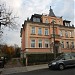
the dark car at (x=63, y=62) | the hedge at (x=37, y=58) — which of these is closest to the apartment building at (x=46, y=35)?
the hedge at (x=37, y=58)

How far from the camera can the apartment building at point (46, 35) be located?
3512 centimetres

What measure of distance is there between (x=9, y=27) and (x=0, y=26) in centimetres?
Answer: 124

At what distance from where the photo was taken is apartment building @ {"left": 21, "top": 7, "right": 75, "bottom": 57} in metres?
35.1

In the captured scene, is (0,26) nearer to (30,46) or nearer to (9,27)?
(9,27)

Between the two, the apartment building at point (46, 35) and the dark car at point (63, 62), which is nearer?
the dark car at point (63, 62)

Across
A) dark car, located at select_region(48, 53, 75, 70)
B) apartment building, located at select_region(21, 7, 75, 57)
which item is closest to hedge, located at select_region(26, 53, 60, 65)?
dark car, located at select_region(48, 53, 75, 70)

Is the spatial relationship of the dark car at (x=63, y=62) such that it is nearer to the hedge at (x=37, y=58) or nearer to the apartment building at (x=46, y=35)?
the hedge at (x=37, y=58)

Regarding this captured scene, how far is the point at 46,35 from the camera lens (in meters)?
37.1

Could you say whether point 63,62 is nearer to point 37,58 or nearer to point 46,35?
point 37,58

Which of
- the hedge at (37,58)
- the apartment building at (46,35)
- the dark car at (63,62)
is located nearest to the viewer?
the dark car at (63,62)

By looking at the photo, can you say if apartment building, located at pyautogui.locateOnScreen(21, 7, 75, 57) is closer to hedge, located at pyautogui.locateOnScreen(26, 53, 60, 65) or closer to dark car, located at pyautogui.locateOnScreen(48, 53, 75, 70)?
hedge, located at pyautogui.locateOnScreen(26, 53, 60, 65)

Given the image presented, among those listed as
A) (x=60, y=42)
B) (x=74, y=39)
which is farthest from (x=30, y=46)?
(x=74, y=39)

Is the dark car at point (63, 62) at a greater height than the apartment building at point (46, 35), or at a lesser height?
lesser

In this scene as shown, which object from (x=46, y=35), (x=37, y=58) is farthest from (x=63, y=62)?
(x=46, y=35)
